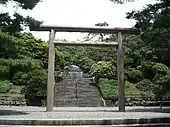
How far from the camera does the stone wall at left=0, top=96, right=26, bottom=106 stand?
22.8 meters

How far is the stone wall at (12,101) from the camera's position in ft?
74.8

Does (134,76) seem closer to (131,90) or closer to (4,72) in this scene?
(131,90)

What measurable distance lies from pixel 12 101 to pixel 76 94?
19.1 feet

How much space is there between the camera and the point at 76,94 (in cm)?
2645

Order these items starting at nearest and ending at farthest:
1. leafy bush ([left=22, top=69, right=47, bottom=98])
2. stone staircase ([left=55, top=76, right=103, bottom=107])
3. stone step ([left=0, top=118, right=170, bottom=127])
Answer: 1. stone step ([left=0, top=118, right=170, bottom=127])
2. leafy bush ([left=22, top=69, right=47, bottom=98])
3. stone staircase ([left=55, top=76, right=103, bottom=107])

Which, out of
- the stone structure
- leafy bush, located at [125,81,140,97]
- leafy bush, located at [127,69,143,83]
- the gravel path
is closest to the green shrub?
the stone structure

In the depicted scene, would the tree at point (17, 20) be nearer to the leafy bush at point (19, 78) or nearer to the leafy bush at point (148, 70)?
the leafy bush at point (19, 78)

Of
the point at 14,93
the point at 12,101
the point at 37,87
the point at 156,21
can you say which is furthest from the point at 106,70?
the point at 156,21

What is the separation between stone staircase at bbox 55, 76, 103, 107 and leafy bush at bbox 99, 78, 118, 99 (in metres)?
0.55

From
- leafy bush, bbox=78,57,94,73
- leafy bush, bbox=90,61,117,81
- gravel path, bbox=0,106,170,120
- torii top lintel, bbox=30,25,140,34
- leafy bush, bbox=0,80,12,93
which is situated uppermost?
torii top lintel, bbox=30,25,140,34

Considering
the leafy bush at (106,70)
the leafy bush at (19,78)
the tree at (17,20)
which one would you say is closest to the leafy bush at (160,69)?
the leafy bush at (106,70)

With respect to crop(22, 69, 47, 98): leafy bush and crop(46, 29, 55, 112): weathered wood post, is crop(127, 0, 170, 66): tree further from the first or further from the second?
crop(22, 69, 47, 98): leafy bush

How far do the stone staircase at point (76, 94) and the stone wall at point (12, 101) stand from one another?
8.51ft

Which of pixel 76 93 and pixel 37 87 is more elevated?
pixel 37 87
